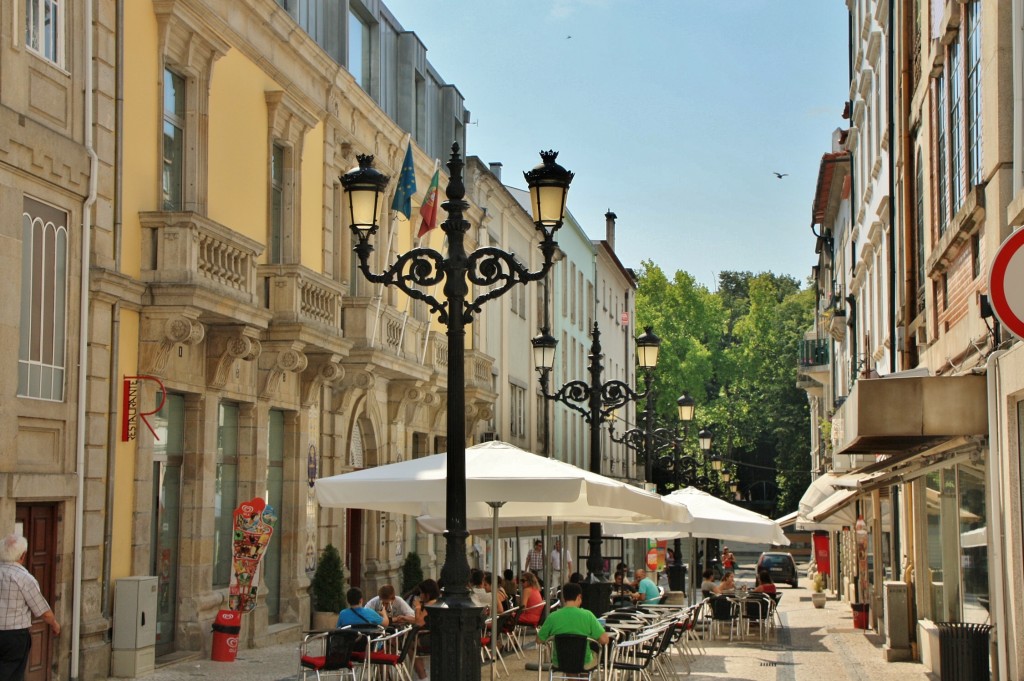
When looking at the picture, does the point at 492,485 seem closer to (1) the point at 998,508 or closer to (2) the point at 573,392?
(1) the point at 998,508

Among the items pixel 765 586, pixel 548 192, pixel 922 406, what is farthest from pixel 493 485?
pixel 765 586

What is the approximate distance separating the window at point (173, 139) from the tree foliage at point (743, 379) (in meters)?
58.2

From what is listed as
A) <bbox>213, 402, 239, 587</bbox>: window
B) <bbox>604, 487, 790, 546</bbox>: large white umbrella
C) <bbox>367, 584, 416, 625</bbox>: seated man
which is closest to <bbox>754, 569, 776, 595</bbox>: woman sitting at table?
<bbox>604, 487, 790, 546</bbox>: large white umbrella

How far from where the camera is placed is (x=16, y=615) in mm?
11531

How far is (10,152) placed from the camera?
1438 centimetres

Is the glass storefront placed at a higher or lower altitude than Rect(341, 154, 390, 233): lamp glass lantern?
lower

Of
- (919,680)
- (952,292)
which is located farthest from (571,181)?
(919,680)

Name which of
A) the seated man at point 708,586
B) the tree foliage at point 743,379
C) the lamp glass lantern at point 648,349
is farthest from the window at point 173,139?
the tree foliage at point 743,379

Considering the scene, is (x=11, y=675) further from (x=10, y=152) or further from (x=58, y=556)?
(x=10, y=152)

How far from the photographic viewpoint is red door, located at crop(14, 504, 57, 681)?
48.6 ft

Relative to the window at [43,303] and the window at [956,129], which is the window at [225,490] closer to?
the window at [43,303]

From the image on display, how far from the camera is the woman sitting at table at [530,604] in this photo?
18.9 metres

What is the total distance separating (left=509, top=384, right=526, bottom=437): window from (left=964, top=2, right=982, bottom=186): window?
27608 mm

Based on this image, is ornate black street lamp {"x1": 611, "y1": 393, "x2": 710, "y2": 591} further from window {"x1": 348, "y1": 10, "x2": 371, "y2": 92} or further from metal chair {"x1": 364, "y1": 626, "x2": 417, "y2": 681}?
metal chair {"x1": 364, "y1": 626, "x2": 417, "y2": 681}
